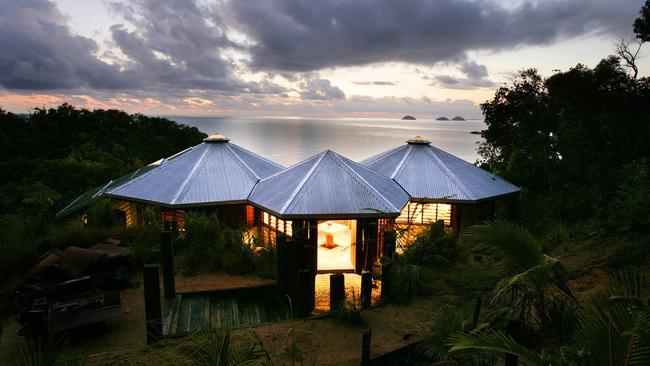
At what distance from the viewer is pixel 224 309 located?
7.12 metres

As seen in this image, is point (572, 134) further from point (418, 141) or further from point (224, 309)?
point (224, 309)

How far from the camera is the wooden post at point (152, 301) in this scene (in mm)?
5387

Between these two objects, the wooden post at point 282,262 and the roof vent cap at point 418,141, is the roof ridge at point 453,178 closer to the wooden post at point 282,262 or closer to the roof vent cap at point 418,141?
the roof vent cap at point 418,141

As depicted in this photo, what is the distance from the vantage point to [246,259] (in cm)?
910

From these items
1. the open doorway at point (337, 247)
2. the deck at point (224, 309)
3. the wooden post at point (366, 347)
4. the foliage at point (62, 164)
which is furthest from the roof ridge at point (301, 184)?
the wooden post at point (366, 347)

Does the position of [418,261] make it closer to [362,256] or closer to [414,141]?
[362,256]

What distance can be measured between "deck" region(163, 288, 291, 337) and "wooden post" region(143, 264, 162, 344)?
621 mm

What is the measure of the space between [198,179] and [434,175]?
815cm

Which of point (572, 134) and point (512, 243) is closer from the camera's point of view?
point (512, 243)

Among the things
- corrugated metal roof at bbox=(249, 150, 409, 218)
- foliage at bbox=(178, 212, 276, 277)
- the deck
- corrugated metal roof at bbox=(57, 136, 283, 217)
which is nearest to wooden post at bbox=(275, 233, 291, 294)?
the deck

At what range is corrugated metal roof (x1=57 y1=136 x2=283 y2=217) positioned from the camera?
11.7m

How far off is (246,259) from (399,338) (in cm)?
449

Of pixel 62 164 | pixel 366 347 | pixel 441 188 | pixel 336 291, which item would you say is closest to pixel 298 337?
pixel 336 291

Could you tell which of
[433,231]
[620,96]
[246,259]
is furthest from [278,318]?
[620,96]
